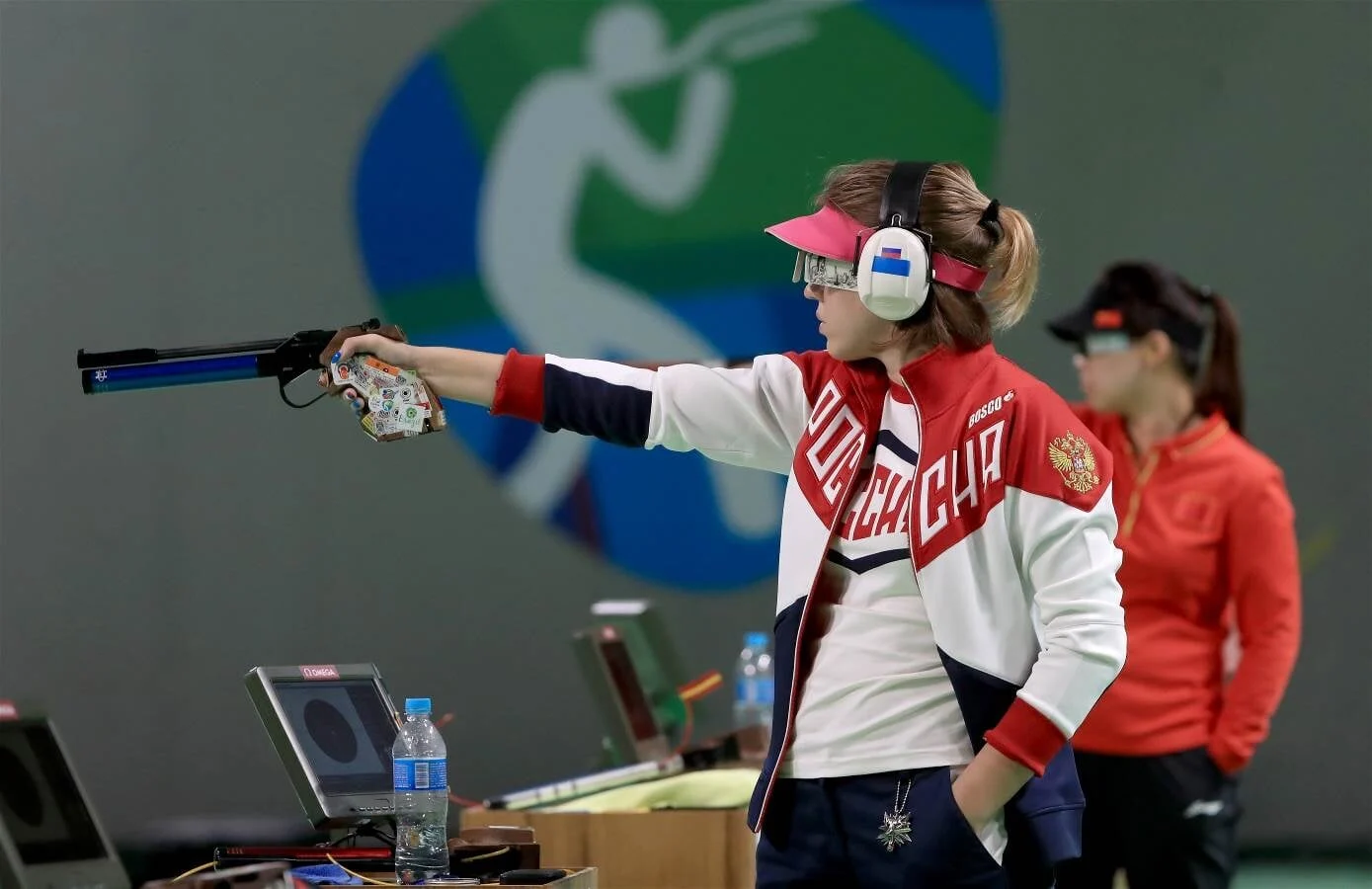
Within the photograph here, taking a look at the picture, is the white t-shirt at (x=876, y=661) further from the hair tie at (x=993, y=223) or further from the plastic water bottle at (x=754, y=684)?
the plastic water bottle at (x=754, y=684)

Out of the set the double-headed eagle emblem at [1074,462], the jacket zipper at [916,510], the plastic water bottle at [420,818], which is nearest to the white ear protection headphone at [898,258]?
the jacket zipper at [916,510]

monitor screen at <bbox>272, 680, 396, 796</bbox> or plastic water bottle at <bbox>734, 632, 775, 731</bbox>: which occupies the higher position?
monitor screen at <bbox>272, 680, 396, 796</bbox>

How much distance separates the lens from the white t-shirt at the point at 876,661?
6.77 ft

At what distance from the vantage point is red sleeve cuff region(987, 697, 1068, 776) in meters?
1.99

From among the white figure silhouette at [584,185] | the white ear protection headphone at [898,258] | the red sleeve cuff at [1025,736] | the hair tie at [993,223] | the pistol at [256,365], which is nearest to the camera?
the red sleeve cuff at [1025,736]

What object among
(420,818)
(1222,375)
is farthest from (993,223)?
(1222,375)

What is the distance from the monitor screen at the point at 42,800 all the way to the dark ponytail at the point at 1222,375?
2.61 meters

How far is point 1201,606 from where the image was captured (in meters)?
3.71

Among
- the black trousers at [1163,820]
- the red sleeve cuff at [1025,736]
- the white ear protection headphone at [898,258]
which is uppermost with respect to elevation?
the white ear protection headphone at [898,258]

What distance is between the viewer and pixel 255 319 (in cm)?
547

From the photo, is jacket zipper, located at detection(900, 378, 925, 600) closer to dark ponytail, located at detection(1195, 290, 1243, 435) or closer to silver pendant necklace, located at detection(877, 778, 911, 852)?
silver pendant necklace, located at detection(877, 778, 911, 852)

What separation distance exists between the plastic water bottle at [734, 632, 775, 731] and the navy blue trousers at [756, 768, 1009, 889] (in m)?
2.84

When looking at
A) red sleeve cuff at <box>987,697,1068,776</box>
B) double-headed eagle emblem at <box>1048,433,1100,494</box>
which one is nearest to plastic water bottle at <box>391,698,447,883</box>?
red sleeve cuff at <box>987,697,1068,776</box>

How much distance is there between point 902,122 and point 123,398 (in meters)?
2.69
